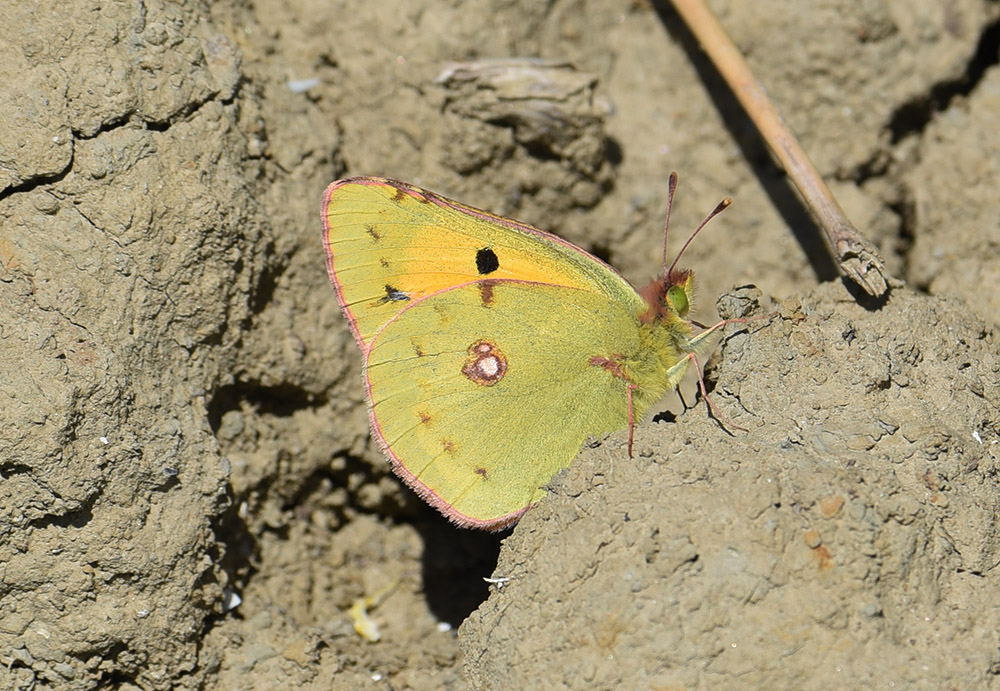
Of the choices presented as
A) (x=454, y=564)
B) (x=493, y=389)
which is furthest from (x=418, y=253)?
(x=454, y=564)

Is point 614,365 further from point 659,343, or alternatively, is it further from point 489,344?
point 489,344

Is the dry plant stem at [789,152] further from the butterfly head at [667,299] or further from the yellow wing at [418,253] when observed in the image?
the yellow wing at [418,253]

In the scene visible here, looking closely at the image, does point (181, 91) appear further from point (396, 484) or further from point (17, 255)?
point (396, 484)

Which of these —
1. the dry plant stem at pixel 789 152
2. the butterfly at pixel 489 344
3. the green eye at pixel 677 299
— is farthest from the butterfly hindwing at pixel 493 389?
the dry plant stem at pixel 789 152

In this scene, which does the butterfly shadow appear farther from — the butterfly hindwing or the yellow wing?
the yellow wing

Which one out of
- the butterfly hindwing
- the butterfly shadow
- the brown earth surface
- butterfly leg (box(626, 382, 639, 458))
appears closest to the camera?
the brown earth surface

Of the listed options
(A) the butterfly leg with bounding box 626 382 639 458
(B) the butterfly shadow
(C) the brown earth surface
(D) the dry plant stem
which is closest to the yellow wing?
(A) the butterfly leg with bounding box 626 382 639 458
